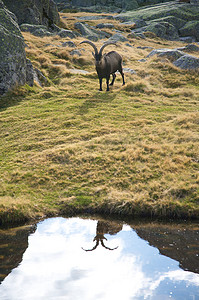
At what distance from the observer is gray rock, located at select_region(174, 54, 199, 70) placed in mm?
26000

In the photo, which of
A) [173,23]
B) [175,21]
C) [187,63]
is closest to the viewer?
[187,63]

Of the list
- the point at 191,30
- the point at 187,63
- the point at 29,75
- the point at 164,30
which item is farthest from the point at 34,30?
the point at 191,30

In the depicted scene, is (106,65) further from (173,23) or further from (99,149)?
(173,23)

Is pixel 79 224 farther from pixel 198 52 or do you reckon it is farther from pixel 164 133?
pixel 198 52

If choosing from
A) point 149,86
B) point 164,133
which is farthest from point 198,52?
point 164,133

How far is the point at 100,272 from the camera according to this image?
646 centimetres

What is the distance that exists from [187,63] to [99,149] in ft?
58.6

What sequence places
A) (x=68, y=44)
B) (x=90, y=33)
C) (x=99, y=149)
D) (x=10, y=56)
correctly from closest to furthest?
(x=99, y=149) < (x=10, y=56) < (x=68, y=44) < (x=90, y=33)

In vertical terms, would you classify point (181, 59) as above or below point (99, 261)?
above

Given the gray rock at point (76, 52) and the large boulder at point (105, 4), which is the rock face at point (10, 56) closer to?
the gray rock at point (76, 52)

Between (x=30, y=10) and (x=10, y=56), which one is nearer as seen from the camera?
(x=10, y=56)

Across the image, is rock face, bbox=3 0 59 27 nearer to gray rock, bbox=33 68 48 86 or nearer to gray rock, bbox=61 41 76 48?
gray rock, bbox=61 41 76 48

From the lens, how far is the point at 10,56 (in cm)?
1992

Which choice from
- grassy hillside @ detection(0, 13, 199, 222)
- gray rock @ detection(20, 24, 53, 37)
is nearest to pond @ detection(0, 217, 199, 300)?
grassy hillside @ detection(0, 13, 199, 222)
